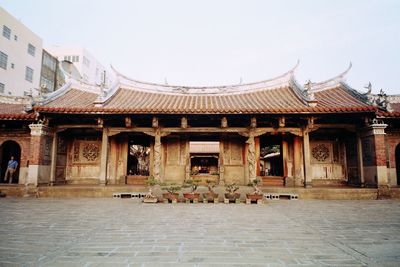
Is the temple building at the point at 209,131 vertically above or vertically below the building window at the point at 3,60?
below

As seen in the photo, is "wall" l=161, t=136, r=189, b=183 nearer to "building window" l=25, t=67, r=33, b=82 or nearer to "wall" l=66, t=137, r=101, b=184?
"wall" l=66, t=137, r=101, b=184

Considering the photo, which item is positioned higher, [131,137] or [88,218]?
[131,137]

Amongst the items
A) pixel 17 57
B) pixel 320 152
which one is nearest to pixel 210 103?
pixel 320 152

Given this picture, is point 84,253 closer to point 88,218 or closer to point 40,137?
point 88,218

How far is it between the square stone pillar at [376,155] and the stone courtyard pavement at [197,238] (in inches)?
131

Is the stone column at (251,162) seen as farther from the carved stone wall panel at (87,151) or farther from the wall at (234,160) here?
the carved stone wall panel at (87,151)

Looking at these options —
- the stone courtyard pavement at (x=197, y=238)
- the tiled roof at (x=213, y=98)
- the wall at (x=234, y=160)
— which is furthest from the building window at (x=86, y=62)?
the stone courtyard pavement at (x=197, y=238)

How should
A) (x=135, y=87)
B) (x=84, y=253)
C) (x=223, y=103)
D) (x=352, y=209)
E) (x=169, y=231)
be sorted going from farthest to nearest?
(x=135, y=87) < (x=223, y=103) < (x=352, y=209) < (x=169, y=231) < (x=84, y=253)

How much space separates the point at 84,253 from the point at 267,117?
8318 millimetres

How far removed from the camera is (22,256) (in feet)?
10.7

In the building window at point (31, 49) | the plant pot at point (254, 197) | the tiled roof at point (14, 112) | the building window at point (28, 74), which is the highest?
the building window at point (31, 49)

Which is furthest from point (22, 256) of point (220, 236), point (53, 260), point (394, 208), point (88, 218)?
point (394, 208)

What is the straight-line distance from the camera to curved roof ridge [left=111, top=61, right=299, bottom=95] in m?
13.2

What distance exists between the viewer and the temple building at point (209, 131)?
9.62 metres
